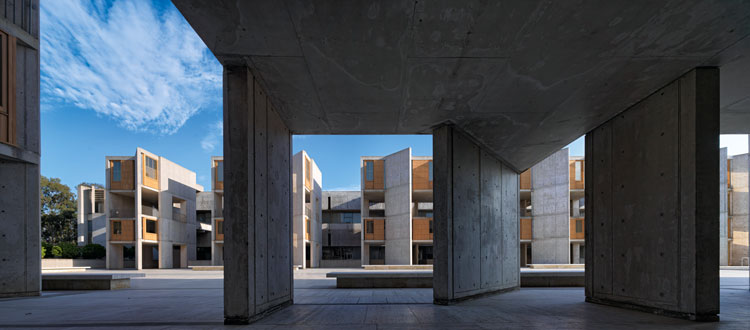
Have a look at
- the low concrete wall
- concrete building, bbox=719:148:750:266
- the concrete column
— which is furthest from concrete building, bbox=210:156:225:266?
concrete building, bbox=719:148:750:266

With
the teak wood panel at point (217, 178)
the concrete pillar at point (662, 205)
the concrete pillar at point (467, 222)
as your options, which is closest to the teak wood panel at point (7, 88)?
the concrete pillar at point (467, 222)

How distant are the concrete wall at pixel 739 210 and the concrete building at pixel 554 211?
12294 millimetres

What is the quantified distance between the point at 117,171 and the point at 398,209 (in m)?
23.3

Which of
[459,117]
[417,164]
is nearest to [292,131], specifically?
[459,117]

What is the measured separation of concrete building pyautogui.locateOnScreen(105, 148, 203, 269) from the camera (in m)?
32.1

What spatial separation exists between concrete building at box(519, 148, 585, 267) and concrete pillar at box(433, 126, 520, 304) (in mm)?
19742

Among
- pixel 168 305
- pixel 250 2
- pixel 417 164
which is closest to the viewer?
pixel 250 2

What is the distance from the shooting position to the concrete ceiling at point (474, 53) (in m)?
4.89

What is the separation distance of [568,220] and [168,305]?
27460 mm

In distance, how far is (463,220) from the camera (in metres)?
9.52

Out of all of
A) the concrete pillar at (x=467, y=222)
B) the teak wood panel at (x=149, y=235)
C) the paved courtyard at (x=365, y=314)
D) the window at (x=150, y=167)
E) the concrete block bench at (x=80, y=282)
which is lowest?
the teak wood panel at (x=149, y=235)

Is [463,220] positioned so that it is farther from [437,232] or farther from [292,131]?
[292,131]

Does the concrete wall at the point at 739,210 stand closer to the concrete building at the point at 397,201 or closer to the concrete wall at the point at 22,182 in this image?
the concrete building at the point at 397,201

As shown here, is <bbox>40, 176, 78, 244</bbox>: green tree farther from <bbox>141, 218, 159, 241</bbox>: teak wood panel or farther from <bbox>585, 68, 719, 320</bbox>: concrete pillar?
<bbox>585, 68, 719, 320</bbox>: concrete pillar
